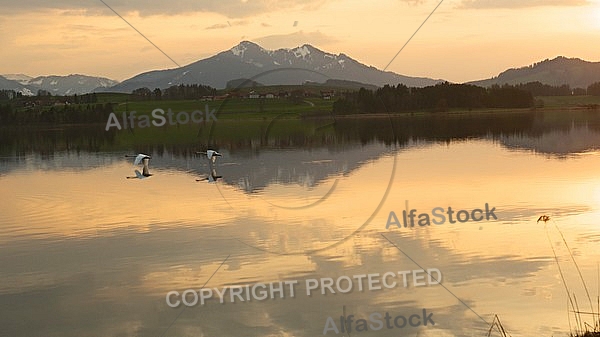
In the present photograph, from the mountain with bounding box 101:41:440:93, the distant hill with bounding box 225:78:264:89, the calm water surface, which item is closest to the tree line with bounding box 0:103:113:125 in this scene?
the calm water surface

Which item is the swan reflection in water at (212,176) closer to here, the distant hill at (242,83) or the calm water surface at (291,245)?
the calm water surface at (291,245)

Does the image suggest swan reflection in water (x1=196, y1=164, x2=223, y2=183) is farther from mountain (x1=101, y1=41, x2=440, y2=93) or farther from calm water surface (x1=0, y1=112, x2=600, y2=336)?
mountain (x1=101, y1=41, x2=440, y2=93)

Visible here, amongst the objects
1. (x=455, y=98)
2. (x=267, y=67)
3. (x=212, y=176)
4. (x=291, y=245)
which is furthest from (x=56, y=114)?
(x=267, y=67)

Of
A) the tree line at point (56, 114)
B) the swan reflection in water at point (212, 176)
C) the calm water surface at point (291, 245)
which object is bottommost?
the calm water surface at point (291, 245)

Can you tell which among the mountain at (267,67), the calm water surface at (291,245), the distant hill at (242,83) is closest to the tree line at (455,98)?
the calm water surface at (291,245)

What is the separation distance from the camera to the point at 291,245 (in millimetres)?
20375

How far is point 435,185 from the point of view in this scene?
103 ft

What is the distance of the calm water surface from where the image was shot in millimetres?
14797

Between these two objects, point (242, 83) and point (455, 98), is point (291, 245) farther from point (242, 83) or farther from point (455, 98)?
point (455, 98)

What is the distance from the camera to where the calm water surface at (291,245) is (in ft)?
48.5

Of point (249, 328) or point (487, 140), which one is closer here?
point (249, 328)

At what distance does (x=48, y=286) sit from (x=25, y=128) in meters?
113

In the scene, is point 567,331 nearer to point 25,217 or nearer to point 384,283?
point 384,283

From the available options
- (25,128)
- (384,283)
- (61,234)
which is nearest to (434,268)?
(384,283)
